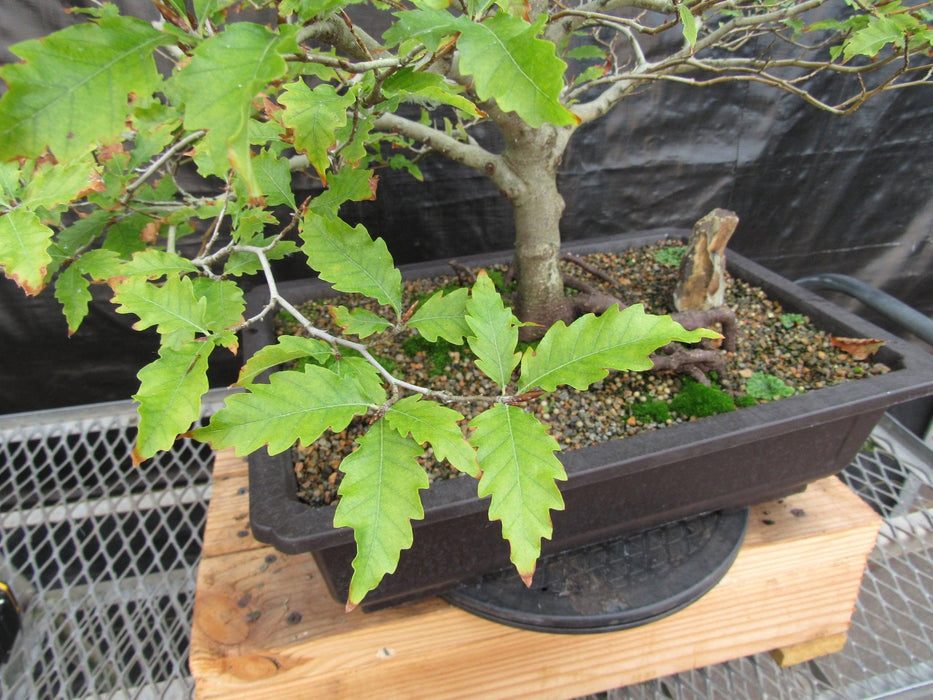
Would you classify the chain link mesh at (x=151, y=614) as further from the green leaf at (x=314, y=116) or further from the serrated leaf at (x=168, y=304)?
the green leaf at (x=314, y=116)

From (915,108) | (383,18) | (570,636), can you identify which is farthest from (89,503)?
(915,108)

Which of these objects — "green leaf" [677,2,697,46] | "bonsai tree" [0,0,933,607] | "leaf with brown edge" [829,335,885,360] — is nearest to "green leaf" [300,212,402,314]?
"bonsai tree" [0,0,933,607]

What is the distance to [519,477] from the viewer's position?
0.43 meters

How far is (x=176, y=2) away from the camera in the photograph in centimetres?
33

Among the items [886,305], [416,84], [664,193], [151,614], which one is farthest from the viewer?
[664,193]

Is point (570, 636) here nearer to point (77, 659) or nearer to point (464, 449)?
point (464, 449)

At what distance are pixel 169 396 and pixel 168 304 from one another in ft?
0.36

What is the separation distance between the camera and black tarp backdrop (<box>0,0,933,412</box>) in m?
1.28

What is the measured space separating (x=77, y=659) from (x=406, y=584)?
72 cm

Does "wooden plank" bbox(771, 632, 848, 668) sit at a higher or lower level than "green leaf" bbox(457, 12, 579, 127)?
lower

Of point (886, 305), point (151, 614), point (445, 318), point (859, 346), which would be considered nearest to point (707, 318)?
point (859, 346)

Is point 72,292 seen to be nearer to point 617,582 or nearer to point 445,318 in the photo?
point 445,318

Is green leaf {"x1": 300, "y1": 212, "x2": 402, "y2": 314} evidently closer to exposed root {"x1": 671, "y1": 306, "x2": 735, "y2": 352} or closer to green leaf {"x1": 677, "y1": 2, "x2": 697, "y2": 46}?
green leaf {"x1": 677, "y1": 2, "x2": 697, "y2": 46}

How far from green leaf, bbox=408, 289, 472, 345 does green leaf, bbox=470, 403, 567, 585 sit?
130 millimetres
